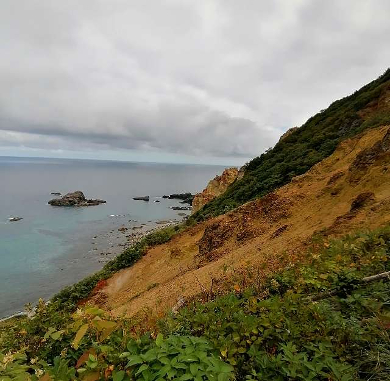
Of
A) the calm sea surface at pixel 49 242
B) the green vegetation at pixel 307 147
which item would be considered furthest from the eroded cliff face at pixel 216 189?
the calm sea surface at pixel 49 242

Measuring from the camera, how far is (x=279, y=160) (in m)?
33.1

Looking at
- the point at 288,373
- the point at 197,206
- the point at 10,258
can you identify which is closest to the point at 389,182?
the point at 288,373

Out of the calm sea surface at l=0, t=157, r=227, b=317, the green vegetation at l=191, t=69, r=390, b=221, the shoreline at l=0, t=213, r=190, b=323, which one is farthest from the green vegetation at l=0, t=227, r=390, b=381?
the shoreline at l=0, t=213, r=190, b=323

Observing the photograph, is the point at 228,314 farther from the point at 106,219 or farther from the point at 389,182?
the point at 106,219

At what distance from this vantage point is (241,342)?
12.1 feet

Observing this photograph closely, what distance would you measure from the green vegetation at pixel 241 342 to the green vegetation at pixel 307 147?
Answer: 2230cm

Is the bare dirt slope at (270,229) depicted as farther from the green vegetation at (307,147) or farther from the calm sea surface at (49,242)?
the calm sea surface at (49,242)

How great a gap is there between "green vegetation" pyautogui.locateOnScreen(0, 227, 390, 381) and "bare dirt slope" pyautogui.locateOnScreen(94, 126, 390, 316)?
189 inches

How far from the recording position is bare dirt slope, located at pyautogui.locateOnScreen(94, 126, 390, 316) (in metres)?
12.1

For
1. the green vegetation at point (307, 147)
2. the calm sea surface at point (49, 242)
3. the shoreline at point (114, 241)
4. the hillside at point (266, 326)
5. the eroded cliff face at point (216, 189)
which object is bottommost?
the calm sea surface at point (49, 242)

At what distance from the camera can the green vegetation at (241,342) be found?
267cm

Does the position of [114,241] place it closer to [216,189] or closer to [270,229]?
[216,189]

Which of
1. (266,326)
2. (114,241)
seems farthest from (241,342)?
(114,241)

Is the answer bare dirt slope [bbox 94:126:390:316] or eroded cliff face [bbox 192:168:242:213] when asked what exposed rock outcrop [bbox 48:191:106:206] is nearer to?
eroded cliff face [bbox 192:168:242:213]
